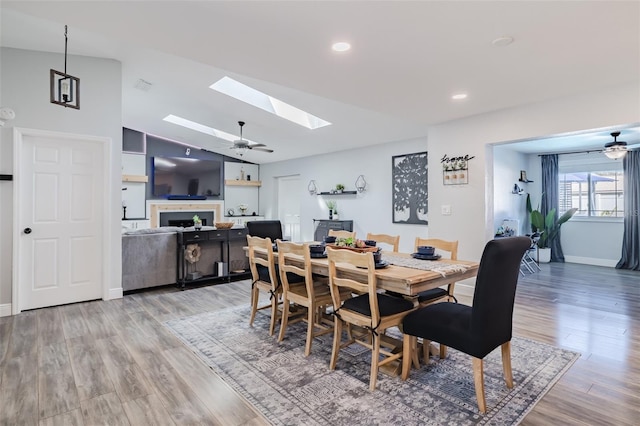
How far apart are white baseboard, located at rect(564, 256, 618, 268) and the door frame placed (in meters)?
8.71

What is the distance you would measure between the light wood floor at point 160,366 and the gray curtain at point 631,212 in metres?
2.66

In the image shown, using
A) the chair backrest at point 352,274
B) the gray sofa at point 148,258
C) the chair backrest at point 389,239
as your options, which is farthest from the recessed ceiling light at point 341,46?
the gray sofa at point 148,258

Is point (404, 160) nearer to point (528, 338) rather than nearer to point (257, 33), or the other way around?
point (528, 338)

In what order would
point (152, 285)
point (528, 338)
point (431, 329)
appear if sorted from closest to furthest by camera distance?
point (431, 329), point (528, 338), point (152, 285)

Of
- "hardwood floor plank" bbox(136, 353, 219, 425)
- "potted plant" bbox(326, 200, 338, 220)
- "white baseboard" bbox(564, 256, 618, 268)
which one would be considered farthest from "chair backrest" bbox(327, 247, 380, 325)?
"white baseboard" bbox(564, 256, 618, 268)

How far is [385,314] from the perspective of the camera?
238 centimetres

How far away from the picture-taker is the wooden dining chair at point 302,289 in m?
2.82

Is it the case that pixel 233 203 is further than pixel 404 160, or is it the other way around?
pixel 233 203

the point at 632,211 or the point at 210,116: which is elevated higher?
the point at 210,116

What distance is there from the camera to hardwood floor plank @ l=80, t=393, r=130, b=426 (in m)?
1.97

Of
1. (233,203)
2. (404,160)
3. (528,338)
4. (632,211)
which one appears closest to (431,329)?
(528,338)

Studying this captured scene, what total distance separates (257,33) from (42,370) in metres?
2.96

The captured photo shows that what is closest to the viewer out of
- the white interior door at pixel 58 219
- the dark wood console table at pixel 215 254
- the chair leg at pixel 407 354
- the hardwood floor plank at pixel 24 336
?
the chair leg at pixel 407 354

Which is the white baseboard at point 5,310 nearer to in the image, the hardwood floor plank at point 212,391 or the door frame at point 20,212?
the door frame at point 20,212
